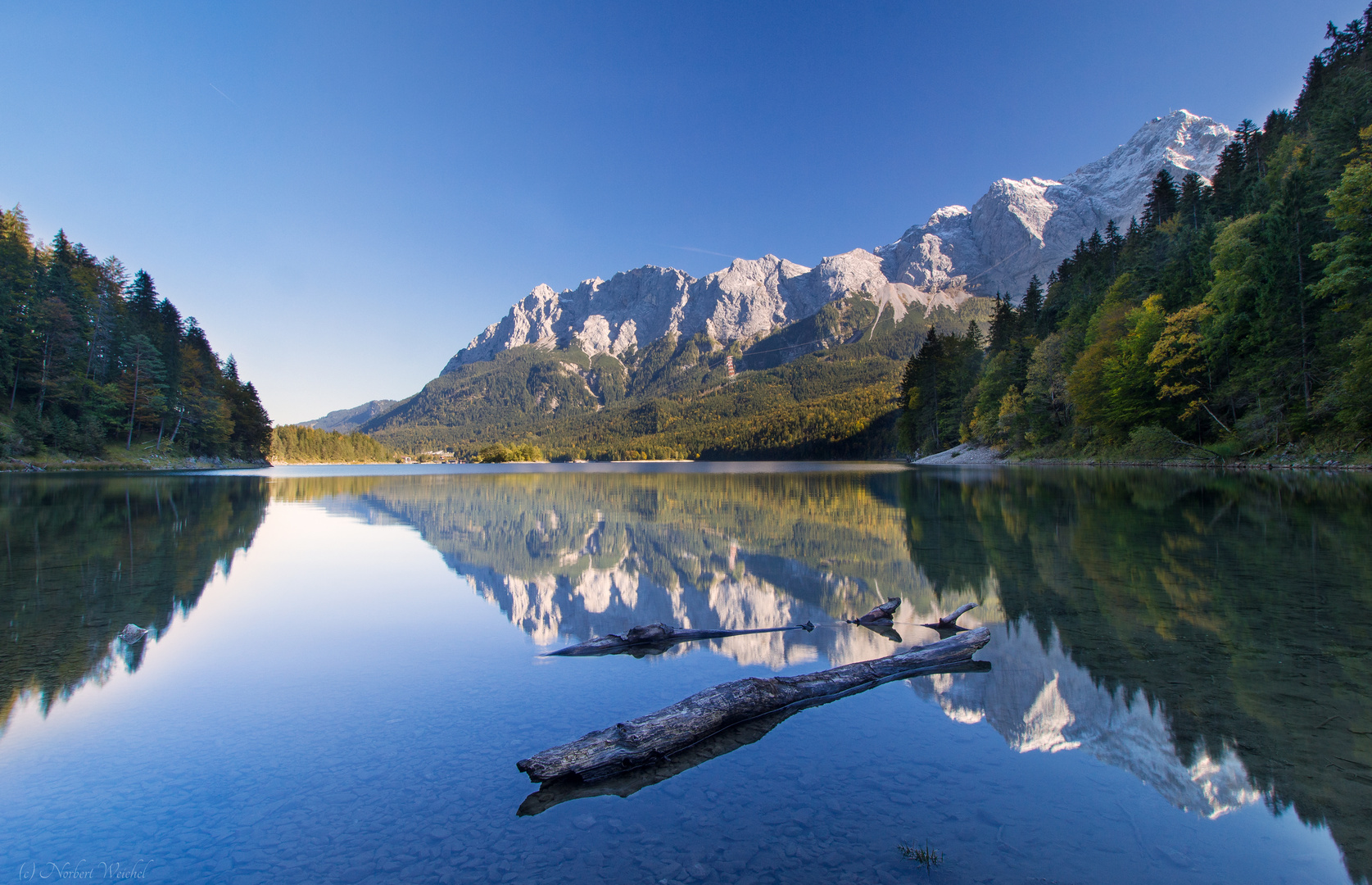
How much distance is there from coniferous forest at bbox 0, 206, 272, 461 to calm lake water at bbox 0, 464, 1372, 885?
62.4 meters

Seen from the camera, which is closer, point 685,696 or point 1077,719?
point 1077,719

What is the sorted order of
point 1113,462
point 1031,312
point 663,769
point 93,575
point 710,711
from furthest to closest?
point 1031,312
point 1113,462
point 93,575
point 710,711
point 663,769

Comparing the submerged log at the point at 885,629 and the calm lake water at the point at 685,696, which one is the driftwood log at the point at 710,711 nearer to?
the calm lake water at the point at 685,696

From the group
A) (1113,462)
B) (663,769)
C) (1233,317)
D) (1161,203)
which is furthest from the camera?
(1161,203)

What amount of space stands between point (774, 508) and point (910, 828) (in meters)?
24.7

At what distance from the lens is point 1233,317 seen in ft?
135

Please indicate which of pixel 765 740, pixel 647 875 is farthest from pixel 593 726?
pixel 647 875

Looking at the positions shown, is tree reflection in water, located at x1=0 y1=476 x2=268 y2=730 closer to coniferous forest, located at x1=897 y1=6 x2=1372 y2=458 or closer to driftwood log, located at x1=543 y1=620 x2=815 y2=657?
driftwood log, located at x1=543 y1=620 x2=815 y2=657

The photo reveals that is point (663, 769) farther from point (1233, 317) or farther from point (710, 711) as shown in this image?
point (1233, 317)

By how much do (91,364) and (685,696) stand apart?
88.1 metres

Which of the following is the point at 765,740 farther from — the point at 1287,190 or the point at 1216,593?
the point at 1287,190

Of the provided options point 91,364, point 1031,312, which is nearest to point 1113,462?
point 1031,312

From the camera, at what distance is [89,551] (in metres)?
15.7

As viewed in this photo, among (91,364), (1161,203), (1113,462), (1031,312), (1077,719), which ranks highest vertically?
(1161,203)
